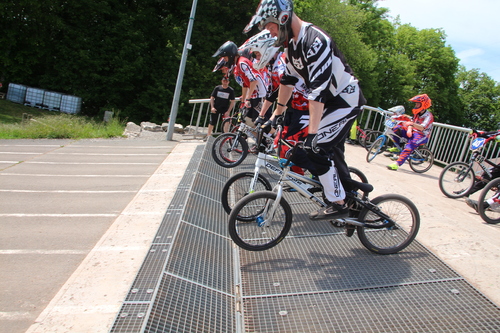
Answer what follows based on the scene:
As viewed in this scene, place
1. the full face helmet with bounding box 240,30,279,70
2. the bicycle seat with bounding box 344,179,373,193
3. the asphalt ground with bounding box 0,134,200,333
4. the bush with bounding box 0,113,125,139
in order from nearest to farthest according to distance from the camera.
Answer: the asphalt ground with bounding box 0,134,200,333 < the bicycle seat with bounding box 344,179,373,193 < the full face helmet with bounding box 240,30,279,70 < the bush with bounding box 0,113,125,139

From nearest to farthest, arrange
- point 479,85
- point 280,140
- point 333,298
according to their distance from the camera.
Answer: point 333,298, point 280,140, point 479,85

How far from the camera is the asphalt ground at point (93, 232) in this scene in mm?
3308

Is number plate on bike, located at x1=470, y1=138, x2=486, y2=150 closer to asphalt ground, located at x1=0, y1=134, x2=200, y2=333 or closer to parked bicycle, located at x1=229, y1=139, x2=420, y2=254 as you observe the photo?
parked bicycle, located at x1=229, y1=139, x2=420, y2=254

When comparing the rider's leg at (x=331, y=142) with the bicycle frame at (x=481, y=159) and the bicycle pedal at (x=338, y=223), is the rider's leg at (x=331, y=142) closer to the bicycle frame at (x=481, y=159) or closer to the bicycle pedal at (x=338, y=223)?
the bicycle pedal at (x=338, y=223)

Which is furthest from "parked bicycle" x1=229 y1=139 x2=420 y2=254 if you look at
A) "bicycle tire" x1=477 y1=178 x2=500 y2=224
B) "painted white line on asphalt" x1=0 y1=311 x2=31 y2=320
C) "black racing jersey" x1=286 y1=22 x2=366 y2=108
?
"bicycle tire" x1=477 y1=178 x2=500 y2=224

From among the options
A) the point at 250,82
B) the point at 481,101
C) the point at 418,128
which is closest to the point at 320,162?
the point at 250,82

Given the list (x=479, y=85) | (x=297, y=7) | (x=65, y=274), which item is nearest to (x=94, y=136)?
(x=65, y=274)

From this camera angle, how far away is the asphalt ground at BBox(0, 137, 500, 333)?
10.9 ft

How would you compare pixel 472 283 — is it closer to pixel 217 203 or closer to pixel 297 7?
pixel 217 203

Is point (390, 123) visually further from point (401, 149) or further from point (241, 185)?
point (241, 185)

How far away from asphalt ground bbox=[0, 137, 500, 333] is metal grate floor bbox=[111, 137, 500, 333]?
284 mm

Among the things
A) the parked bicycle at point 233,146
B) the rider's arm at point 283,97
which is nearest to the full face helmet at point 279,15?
the rider's arm at point 283,97

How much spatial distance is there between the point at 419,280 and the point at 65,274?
11.2ft

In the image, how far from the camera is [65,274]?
384 centimetres
